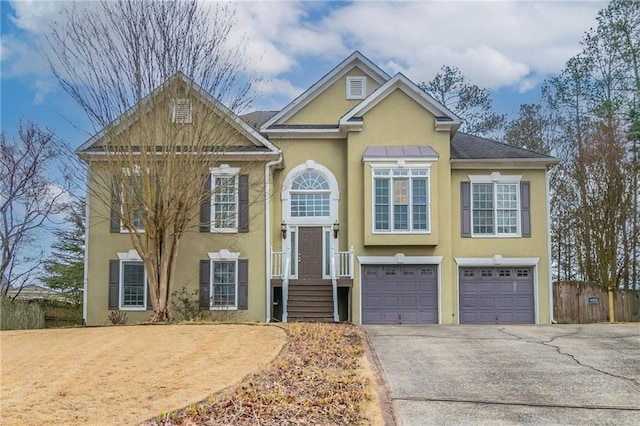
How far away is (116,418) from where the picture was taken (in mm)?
7051

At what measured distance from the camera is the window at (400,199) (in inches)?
739

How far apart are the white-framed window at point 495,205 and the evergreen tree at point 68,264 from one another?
16.4 meters

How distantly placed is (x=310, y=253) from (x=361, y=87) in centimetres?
592

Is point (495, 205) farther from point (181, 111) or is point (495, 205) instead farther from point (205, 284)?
point (181, 111)

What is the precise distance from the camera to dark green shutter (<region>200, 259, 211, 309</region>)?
60.7ft

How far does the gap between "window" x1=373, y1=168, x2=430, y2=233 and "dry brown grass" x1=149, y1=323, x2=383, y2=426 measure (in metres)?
8.37

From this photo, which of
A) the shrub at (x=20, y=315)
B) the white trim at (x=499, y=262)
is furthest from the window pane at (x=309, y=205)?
the shrub at (x=20, y=315)

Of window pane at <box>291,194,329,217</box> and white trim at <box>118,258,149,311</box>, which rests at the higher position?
window pane at <box>291,194,329,217</box>

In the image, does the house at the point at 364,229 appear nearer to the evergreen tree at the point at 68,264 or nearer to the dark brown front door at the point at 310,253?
the dark brown front door at the point at 310,253

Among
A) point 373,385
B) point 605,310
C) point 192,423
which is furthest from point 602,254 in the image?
point 192,423

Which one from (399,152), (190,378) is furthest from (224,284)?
(190,378)

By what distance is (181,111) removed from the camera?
1700cm

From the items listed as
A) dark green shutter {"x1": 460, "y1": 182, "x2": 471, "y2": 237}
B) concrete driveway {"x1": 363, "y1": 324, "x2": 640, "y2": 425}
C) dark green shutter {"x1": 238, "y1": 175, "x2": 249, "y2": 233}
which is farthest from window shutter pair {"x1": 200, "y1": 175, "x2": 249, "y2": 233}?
dark green shutter {"x1": 460, "y1": 182, "x2": 471, "y2": 237}

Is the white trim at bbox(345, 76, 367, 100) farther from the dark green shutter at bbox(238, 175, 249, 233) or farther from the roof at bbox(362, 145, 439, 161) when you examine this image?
the dark green shutter at bbox(238, 175, 249, 233)
